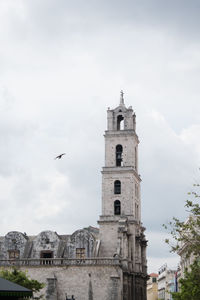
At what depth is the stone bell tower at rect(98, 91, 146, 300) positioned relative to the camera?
49.1 metres

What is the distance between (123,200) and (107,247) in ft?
17.0

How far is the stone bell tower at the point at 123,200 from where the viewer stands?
4909cm

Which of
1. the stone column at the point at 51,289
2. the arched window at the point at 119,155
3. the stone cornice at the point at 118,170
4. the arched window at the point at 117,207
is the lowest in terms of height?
the stone column at the point at 51,289

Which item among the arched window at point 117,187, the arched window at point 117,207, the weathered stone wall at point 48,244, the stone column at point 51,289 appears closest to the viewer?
the stone column at point 51,289

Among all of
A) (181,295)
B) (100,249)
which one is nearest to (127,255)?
(100,249)

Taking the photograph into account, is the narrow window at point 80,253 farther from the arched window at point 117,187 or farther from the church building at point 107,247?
the arched window at point 117,187

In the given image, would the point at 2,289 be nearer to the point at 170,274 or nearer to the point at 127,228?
the point at 127,228

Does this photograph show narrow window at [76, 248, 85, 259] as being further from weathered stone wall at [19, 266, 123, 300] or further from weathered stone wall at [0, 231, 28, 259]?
weathered stone wall at [0, 231, 28, 259]

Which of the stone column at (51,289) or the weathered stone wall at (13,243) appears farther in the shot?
the weathered stone wall at (13,243)

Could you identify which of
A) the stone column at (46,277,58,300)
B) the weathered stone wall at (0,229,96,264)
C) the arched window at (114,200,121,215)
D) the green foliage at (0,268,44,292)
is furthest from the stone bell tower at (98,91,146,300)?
the green foliage at (0,268,44,292)

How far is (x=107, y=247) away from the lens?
49.2m

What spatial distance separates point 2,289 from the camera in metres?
15.9

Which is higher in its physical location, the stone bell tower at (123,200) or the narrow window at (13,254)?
the stone bell tower at (123,200)

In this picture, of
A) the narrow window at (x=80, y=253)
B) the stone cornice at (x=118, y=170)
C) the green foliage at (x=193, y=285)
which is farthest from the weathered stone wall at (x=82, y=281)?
the green foliage at (x=193, y=285)
